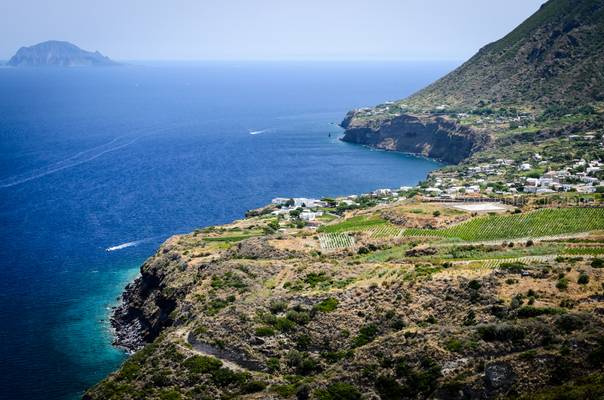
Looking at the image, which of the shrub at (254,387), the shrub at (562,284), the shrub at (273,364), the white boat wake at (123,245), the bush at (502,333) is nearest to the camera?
the bush at (502,333)

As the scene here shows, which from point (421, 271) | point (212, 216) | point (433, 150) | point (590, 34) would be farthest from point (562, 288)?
point (590, 34)

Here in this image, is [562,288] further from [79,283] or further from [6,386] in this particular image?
[79,283]

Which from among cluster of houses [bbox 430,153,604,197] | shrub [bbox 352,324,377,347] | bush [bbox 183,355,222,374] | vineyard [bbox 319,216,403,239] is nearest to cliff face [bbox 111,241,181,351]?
bush [bbox 183,355,222,374]

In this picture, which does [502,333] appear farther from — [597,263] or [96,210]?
[96,210]

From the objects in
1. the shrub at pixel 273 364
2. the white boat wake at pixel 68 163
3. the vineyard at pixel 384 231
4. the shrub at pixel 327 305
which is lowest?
the white boat wake at pixel 68 163

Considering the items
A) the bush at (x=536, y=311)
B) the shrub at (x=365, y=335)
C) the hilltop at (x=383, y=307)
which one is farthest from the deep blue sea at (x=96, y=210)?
the bush at (x=536, y=311)

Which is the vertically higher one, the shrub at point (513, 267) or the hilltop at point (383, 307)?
the shrub at point (513, 267)

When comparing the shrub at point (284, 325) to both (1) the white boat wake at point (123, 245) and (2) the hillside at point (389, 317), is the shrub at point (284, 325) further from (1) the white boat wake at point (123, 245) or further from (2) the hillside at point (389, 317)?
(1) the white boat wake at point (123, 245)
